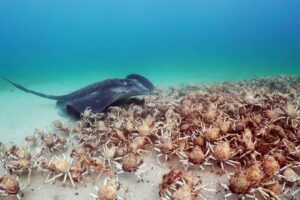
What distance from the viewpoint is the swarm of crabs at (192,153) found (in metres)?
3.47

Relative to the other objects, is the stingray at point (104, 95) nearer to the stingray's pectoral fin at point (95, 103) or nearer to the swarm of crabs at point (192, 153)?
the stingray's pectoral fin at point (95, 103)

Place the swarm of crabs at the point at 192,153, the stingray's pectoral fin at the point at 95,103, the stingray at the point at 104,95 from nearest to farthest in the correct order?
the swarm of crabs at the point at 192,153
the stingray's pectoral fin at the point at 95,103
the stingray at the point at 104,95

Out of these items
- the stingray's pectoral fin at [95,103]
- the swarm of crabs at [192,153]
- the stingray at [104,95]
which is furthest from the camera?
the stingray at [104,95]

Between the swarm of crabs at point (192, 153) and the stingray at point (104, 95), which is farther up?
the stingray at point (104, 95)

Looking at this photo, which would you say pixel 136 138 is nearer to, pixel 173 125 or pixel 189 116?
pixel 173 125

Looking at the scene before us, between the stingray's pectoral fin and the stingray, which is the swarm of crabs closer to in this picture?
the stingray's pectoral fin

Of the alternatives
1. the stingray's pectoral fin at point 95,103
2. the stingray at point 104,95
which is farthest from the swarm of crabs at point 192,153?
the stingray at point 104,95

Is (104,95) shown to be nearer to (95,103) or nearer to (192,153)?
(95,103)

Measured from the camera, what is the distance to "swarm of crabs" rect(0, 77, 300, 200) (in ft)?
11.4

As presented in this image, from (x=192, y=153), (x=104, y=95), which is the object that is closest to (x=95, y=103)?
(x=104, y=95)

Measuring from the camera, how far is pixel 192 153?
3969mm

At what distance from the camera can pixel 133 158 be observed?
404 centimetres

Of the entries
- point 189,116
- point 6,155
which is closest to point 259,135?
point 189,116

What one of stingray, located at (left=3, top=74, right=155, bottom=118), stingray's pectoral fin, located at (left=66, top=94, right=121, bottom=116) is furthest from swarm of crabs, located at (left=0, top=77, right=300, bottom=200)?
stingray, located at (left=3, top=74, right=155, bottom=118)
